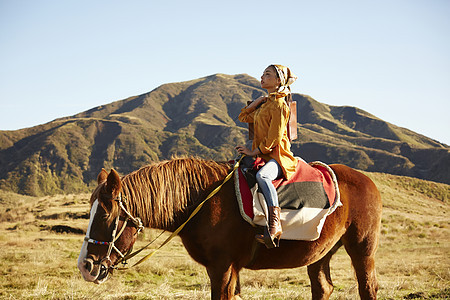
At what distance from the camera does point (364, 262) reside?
5102 mm

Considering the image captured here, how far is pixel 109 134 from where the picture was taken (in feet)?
464

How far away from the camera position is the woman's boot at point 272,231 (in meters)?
3.91

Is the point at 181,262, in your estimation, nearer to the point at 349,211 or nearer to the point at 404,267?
the point at 404,267

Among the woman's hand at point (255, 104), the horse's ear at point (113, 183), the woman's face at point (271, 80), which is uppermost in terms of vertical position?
the woman's face at point (271, 80)

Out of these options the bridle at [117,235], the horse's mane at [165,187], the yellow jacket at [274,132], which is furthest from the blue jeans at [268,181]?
the bridle at [117,235]

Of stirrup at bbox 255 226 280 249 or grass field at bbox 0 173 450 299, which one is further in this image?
grass field at bbox 0 173 450 299

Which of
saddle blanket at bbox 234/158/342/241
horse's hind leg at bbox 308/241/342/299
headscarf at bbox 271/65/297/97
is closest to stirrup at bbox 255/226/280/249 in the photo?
saddle blanket at bbox 234/158/342/241

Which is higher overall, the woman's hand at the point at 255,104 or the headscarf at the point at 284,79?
the headscarf at the point at 284,79

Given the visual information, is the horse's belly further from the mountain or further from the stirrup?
the mountain

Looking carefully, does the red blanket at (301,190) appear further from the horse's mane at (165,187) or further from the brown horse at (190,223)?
the horse's mane at (165,187)

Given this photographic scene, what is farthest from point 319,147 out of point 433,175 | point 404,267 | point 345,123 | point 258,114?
point 258,114

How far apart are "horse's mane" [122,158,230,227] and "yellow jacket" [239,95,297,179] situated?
640 mm

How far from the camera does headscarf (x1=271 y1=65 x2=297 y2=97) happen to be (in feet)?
14.6

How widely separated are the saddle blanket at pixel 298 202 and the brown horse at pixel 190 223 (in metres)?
0.15
